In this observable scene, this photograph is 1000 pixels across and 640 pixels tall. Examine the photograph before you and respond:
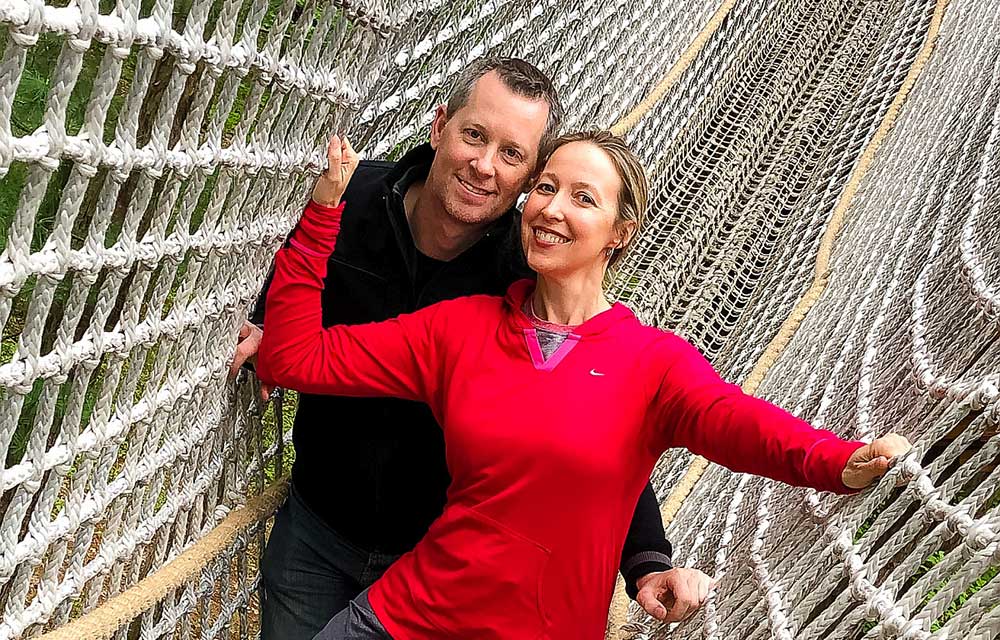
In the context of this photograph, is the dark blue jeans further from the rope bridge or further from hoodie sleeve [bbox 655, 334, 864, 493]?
hoodie sleeve [bbox 655, 334, 864, 493]

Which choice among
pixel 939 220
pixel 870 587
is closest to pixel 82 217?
pixel 870 587

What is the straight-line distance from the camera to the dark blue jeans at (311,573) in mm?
1329

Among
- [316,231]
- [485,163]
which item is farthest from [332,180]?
[485,163]

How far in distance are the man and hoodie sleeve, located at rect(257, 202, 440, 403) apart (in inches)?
3.2

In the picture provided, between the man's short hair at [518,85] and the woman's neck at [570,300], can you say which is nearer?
the woman's neck at [570,300]

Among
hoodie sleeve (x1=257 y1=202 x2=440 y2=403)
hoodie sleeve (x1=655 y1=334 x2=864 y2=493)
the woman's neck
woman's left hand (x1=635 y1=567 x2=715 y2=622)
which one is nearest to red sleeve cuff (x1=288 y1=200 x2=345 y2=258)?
hoodie sleeve (x1=257 y1=202 x2=440 y2=403)

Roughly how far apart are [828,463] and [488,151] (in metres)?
0.51

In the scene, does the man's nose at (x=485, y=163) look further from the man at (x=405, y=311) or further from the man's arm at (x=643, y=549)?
the man's arm at (x=643, y=549)

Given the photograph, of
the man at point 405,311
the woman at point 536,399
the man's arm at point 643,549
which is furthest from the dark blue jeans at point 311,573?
the man's arm at point 643,549

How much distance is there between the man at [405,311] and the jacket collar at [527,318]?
2.1 inches

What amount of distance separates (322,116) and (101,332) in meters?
0.36

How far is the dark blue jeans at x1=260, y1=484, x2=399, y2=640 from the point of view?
1329 mm

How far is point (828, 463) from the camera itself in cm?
86

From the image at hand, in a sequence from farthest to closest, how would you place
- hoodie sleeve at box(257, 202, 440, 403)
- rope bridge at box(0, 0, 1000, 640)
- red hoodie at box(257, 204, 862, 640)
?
1. hoodie sleeve at box(257, 202, 440, 403)
2. red hoodie at box(257, 204, 862, 640)
3. rope bridge at box(0, 0, 1000, 640)
